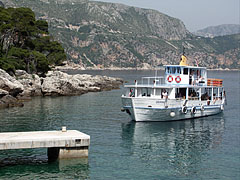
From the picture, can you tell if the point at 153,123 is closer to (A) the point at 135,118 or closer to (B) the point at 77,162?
(A) the point at 135,118

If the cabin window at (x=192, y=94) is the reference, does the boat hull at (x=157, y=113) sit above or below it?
below

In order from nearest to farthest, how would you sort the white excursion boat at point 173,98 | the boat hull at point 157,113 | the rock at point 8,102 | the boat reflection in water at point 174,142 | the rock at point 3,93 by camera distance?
the boat reflection in water at point 174,142
the white excursion boat at point 173,98
the boat hull at point 157,113
the rock at point 8,102
the rock at point 3,93

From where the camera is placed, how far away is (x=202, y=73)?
50.6m

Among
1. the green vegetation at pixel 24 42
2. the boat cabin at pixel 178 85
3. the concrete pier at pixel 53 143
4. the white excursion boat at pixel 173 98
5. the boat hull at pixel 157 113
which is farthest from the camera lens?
the green vegetation at pixel 24 42

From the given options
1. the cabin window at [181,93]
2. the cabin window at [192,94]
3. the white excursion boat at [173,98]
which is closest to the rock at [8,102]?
the white excursion boat at [173,98]

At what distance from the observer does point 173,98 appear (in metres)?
43.4

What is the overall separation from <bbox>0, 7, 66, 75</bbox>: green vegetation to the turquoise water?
27666mm

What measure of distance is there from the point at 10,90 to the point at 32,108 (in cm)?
536

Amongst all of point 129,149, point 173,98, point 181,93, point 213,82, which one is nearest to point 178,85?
point 181,93

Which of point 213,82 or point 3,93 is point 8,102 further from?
point 213,82

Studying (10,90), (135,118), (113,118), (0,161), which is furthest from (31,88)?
(0,161)

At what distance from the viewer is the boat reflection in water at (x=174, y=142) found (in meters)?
27.0

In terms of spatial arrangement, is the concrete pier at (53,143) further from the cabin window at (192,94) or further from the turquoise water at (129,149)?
the cabin window at (192,94)

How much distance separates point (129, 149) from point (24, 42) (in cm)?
5991
